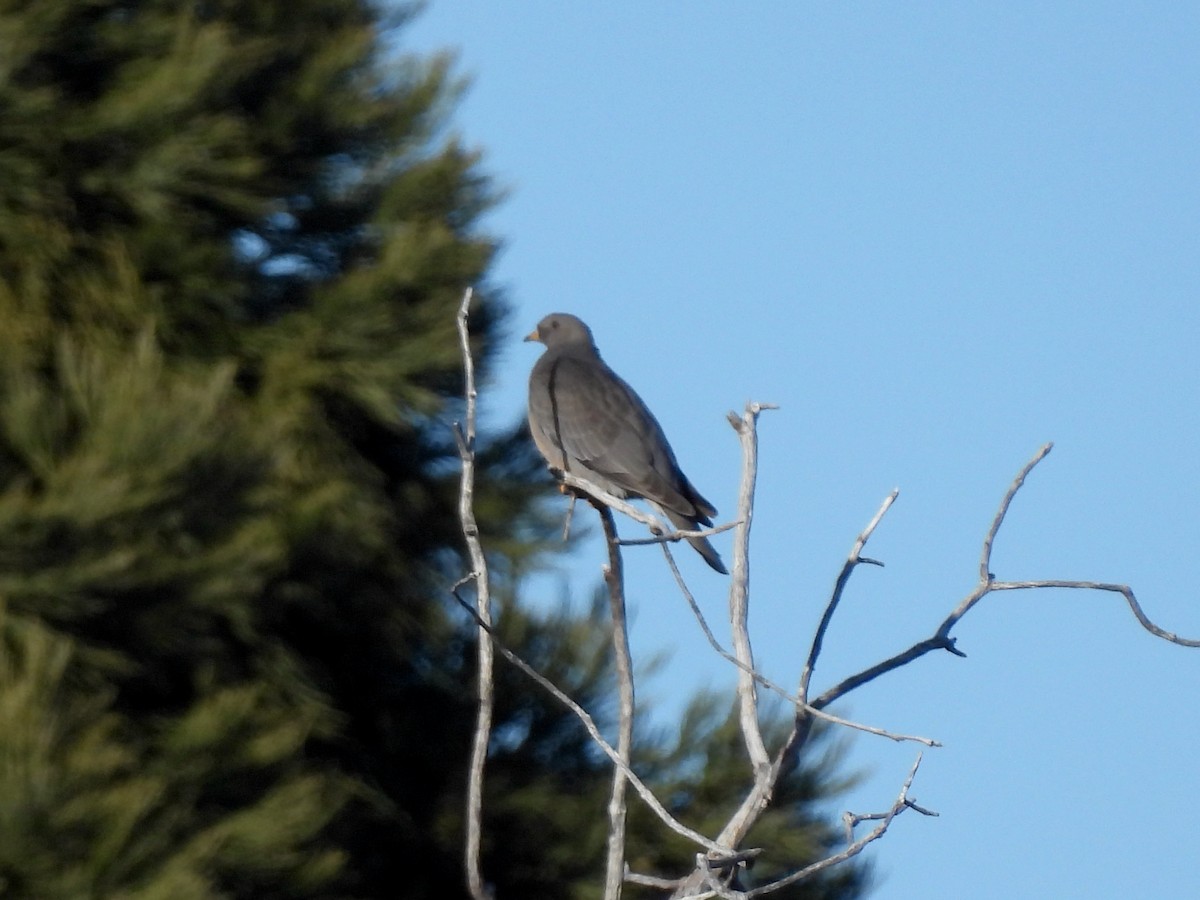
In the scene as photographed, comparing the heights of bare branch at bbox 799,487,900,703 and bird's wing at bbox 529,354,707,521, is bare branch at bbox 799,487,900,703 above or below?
below

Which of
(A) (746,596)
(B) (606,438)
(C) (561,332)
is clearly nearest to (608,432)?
(B) (606,438)

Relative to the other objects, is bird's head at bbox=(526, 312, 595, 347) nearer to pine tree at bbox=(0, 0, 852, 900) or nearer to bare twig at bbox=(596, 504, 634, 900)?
pine tree at bbox=(0, 0, 852, 900)

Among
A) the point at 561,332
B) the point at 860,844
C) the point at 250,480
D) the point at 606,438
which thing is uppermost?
the point at 561,332

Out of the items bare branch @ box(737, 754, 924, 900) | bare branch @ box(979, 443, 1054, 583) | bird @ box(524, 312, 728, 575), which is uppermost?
bird @ box(524, 312, 728, 575)

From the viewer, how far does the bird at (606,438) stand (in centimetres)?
536

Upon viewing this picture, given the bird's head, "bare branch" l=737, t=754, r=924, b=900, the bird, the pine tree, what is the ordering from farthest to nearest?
1. the bird's head
2. the bird
3. the pine tree
4. "bare branch" l=737, t=754, r=924, b=900

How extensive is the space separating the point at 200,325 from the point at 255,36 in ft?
3.99

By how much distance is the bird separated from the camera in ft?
17.6

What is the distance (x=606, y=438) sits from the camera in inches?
224

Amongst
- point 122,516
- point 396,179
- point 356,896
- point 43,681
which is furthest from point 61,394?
point 396,179

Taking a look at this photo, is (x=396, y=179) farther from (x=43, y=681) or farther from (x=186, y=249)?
(x=43, y=681)

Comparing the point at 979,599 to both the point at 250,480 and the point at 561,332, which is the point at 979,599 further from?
the point at 561,332

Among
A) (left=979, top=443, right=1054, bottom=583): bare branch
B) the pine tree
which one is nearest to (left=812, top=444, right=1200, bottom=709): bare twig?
(left=979, top=443, right=1054, bottom=583): bare branch

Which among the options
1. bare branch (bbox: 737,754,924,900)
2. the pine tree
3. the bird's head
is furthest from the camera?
the bird's head
